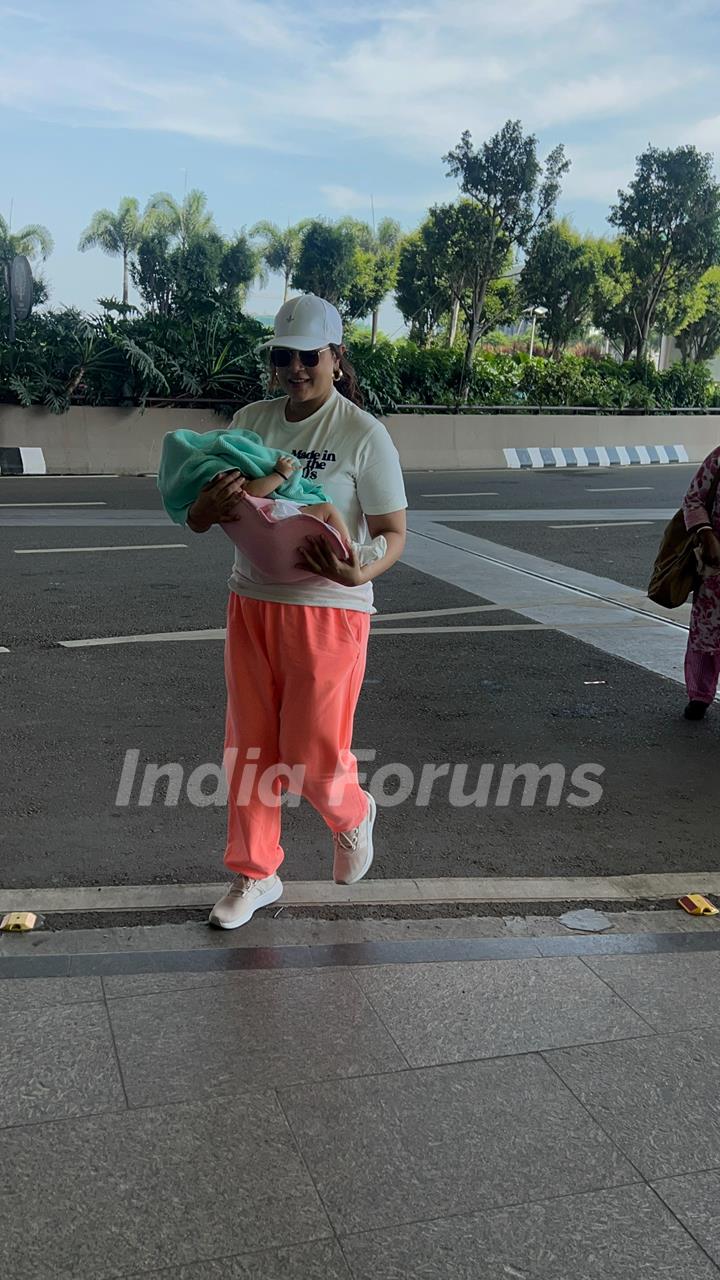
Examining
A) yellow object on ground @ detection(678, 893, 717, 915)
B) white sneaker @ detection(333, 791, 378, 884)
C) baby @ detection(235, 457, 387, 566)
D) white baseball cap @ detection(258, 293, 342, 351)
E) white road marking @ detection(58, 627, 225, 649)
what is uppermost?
white baseball cap @ detection(258, 293, 342, 351)

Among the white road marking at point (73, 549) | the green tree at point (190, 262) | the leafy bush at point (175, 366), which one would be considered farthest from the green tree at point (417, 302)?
the white road marking at point (73, 549)

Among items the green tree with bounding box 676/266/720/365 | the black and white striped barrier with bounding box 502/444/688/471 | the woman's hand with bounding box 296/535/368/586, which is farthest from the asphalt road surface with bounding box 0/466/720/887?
the green tree with bounding box 676/266/720/365

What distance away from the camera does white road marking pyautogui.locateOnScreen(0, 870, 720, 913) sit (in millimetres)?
3914

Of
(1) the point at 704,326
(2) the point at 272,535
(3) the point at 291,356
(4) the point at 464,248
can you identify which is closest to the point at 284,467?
(2) the point at 272,535

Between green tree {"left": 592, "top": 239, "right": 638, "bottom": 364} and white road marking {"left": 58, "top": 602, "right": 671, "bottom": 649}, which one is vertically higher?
green tree {"left": 592, "top": 239, "right": 638, "bottom": 364}

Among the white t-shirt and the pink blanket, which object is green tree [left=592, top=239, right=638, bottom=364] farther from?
the pink blanket

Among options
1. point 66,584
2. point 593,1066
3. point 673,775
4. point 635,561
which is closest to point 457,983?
point 593,1066

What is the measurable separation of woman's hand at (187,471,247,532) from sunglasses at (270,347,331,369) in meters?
0.43

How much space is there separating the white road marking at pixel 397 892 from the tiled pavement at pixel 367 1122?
0.50 meters

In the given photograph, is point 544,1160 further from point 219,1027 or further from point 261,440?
point 261,440

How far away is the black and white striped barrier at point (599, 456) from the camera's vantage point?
79.9ft

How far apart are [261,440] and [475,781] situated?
Answer: 2.28 m

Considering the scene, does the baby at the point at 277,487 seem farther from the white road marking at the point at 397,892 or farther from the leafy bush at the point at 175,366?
the leafy bush at the point at 175,366

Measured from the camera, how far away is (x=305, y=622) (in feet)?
11.6
